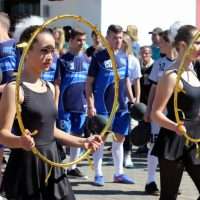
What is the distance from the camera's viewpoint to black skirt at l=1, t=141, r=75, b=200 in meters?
4.41

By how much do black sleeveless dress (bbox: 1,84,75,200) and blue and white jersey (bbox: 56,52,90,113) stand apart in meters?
3.97

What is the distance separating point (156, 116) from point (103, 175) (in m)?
3.71

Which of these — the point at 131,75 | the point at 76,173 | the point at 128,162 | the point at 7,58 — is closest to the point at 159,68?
the point at 131,75

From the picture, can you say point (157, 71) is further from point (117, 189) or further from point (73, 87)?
point (117, 189)

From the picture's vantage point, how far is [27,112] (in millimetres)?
4379

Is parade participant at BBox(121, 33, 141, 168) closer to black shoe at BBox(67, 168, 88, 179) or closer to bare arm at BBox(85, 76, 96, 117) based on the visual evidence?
bare arm at BBox(85, 76, 96, 117)

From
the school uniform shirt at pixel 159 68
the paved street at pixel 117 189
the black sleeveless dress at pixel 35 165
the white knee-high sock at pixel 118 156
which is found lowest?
the paved street at pixel 117 189

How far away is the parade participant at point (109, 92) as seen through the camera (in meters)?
7.98

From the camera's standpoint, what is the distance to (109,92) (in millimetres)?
8062

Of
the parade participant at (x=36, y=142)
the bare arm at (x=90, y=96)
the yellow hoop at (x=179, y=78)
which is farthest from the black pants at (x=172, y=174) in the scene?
the bare arm at (x=90, y=96)

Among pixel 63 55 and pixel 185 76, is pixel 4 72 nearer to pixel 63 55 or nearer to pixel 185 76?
pixel 63 55

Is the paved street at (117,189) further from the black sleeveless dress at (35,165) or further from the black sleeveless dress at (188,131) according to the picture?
the black sleeveless dress at (35,165)

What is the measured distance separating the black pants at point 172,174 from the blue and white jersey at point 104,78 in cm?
285

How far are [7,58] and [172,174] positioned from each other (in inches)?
97.1
